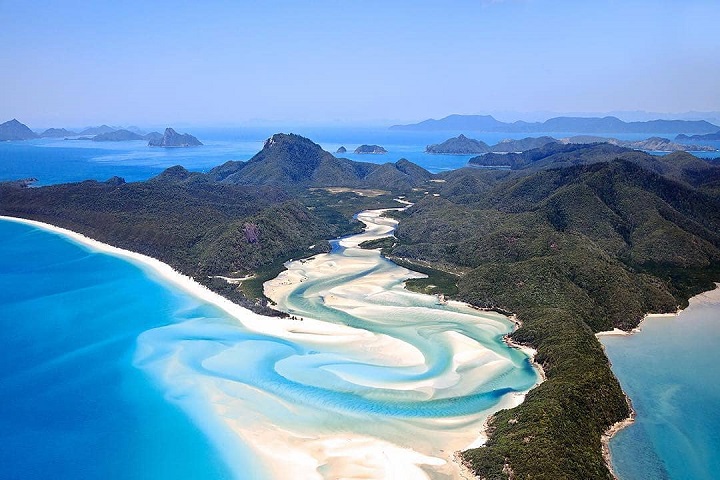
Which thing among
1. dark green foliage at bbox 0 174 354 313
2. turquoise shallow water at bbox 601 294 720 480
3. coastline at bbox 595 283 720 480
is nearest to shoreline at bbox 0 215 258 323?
dark green foliage at bbox 0 174 354 313

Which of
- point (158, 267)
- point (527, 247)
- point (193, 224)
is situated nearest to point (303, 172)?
point (193, 224)

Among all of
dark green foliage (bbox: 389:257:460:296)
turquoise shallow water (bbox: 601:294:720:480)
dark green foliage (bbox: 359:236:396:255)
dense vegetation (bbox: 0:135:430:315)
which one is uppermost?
dense vegetation (bbox: 0:135:430:315)

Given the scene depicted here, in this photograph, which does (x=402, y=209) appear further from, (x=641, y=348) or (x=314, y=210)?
(x=641, y=348)

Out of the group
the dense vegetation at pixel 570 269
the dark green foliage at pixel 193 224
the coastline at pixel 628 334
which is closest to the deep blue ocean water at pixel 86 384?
the dark green foliage at pixel 193 224

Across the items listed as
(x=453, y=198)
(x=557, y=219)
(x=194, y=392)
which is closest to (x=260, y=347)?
(x=194, y=392)

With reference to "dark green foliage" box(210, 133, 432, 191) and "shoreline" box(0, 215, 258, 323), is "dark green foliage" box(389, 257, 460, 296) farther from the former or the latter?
"dark green foliage" box(210, 133, 432, 191)

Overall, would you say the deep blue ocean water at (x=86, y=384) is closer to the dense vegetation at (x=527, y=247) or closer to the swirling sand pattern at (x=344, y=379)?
the swirling sand pattern at (x=344, y=379)
